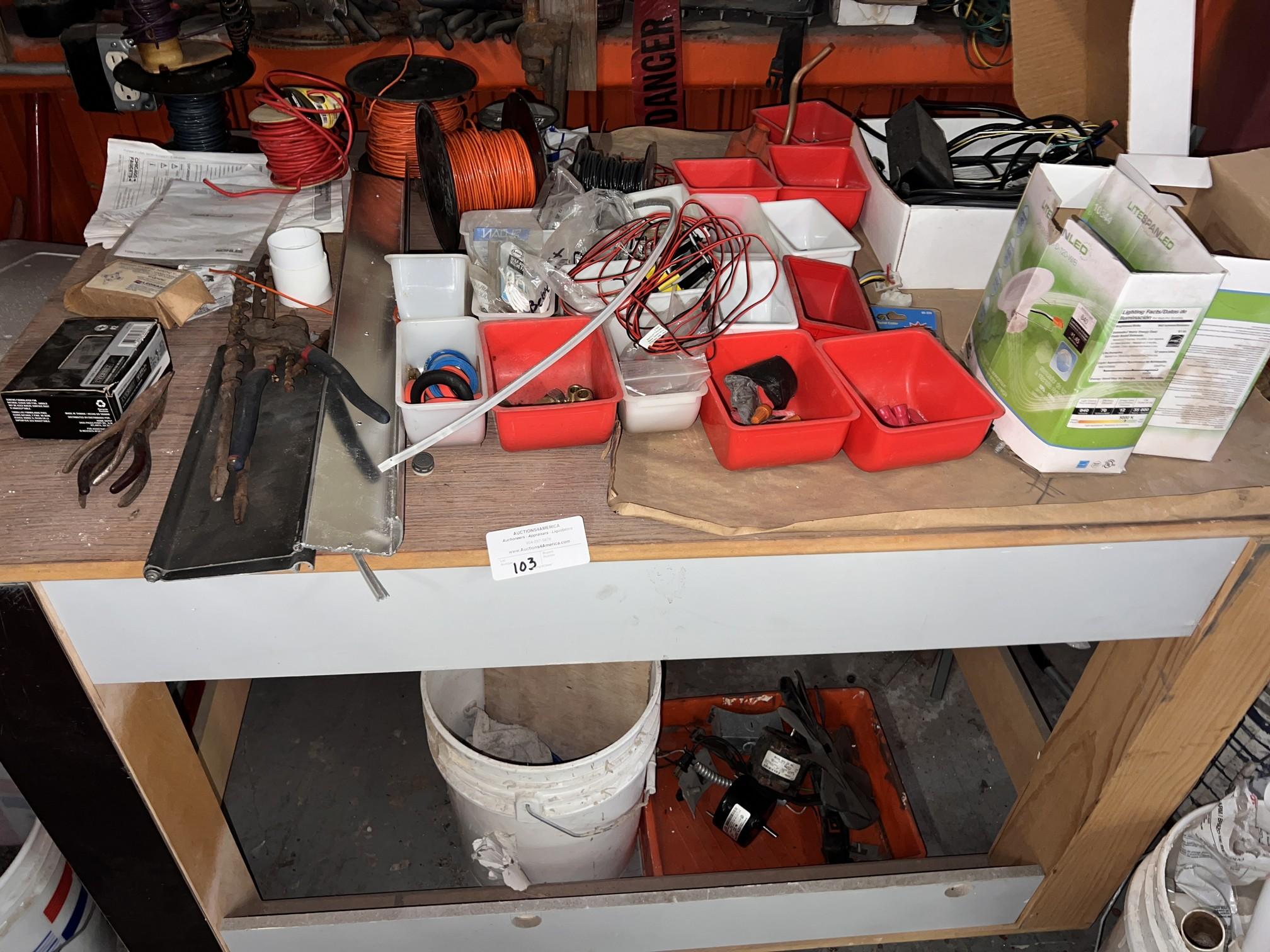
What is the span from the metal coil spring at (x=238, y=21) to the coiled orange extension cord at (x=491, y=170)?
28.2 inches

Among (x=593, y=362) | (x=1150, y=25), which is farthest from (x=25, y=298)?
(x=1150, y=25)

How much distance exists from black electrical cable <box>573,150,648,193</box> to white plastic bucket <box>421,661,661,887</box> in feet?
2.44

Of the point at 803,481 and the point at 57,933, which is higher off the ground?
the point at 803,481

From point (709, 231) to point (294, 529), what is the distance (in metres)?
0.70

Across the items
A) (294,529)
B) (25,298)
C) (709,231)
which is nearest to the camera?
(294,529)

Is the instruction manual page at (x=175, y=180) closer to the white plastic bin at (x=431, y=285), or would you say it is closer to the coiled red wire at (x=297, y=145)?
the coiled red wire at (x=297, y=145)

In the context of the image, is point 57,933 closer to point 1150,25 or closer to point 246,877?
point 246,877

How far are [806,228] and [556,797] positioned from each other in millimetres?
929

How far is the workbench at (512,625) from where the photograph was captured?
95cm

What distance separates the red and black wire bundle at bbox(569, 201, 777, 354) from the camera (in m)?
1.14

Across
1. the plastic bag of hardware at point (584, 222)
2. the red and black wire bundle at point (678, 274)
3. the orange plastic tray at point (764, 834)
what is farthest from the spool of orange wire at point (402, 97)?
the orange plastic tray at point (764, 834)

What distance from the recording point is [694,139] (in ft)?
5.59

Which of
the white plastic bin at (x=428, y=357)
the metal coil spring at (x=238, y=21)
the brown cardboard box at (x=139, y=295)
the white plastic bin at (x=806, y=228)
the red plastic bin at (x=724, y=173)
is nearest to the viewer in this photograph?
the white plastic bin at (x=428, y=357)

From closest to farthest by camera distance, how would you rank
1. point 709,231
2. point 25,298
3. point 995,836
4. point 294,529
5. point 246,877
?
point 294,529, point 709,231, point 246,877, point 995,836, point 25,298
